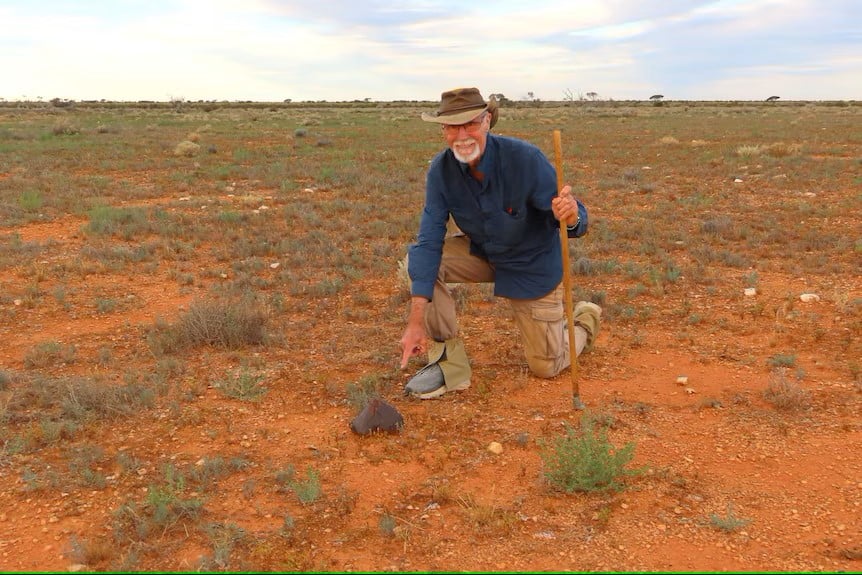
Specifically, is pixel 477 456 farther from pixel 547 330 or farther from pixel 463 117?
pixel 463 117

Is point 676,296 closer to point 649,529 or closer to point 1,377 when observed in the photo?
point 649,529

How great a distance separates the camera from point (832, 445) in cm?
335

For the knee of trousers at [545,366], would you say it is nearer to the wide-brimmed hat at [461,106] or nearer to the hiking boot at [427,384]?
the hiking boot at [427,384]

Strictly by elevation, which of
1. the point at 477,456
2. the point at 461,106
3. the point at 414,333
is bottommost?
the point at 477,456

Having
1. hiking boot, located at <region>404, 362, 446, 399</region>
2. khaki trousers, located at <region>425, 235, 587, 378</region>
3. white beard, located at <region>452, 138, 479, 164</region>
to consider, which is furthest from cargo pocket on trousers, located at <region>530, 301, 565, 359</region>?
white beard, located at <region>452, 138, 479, 164</region>

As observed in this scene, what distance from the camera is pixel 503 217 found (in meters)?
3.82

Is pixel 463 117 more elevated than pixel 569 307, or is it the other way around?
pixel 463 117

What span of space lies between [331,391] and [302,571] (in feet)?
5.44

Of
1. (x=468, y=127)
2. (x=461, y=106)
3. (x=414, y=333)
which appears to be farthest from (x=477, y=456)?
(x=461, y=106)

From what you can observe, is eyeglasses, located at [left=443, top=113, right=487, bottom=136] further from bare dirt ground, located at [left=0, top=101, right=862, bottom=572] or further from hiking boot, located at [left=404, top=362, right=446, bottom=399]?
bare dirt ground, located at [left=0, top=101, right=862, bottom=572]

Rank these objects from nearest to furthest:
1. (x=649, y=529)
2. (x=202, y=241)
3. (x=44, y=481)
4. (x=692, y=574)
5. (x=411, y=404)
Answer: (x=692, y=574), (x=649, y=529), (x=44, y=481), (x=411, y=404), (x=202, y=241)

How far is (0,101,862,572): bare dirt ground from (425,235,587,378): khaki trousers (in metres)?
0.17

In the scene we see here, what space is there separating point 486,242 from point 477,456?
1318mm

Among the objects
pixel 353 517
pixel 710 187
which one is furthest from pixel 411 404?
pixel 710 187
